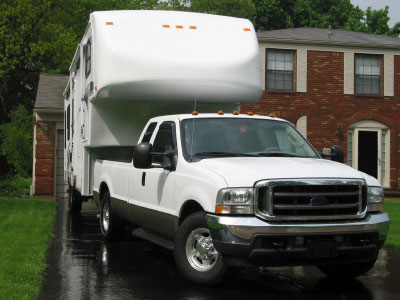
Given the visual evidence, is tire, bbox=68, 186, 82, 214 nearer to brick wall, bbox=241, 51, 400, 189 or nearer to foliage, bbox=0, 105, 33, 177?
brick wall, bbox=241, 51, 400, 189

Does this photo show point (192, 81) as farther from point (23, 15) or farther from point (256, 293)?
point (23, 15)

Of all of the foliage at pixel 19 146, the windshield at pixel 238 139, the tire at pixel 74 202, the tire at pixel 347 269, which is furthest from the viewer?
the foliage at pixel 19 146

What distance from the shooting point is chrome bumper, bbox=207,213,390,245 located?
612 cm

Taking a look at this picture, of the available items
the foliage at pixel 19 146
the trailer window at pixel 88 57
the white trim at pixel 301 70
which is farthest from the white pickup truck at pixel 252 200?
the foliage at pixel 19 146

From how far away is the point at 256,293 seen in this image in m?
6.48

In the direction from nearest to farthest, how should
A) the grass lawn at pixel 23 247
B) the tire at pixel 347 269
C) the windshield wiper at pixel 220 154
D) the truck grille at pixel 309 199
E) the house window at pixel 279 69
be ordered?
the truck grille at pixel 309 199 < the grass lawn at pixel 23 247 < the tire at pixel 347 269 < the windshield wiper at pixel 220 154 < the house window at pixel 279 69

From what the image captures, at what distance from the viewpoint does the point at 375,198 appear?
22.2ft

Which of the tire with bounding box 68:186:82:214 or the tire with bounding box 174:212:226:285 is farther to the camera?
the tire with bounding box 68:186:82:214

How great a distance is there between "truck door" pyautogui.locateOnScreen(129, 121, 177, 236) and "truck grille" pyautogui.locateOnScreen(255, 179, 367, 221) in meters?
1.55

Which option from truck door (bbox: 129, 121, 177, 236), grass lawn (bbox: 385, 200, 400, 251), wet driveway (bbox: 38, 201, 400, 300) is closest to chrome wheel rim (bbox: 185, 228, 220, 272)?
wet driveway (bbox: 38, 201, 400, 300)

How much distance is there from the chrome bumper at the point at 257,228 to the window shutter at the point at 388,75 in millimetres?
18615

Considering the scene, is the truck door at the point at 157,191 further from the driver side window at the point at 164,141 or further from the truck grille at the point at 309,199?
the truck grille at the point at 309,199

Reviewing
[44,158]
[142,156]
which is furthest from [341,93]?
[142,156]

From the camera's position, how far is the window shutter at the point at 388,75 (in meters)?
23.9
